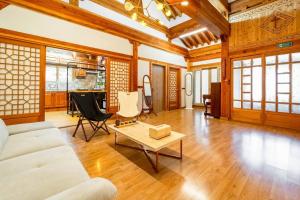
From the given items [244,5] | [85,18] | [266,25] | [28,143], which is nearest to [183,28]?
[244,5]

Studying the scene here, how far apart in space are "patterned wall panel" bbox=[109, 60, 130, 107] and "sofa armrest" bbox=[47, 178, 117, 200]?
4073 millimetres

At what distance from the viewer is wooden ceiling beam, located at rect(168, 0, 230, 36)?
3.06 meters

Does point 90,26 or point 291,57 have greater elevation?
point 90,26

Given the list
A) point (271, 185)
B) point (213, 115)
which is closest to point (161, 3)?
point (271, 185)

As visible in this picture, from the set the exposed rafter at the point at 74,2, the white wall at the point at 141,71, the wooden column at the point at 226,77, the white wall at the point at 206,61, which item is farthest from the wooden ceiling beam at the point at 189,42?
the exposed rafter at the point at 74,2

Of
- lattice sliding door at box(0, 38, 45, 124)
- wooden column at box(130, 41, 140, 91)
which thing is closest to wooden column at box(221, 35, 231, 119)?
wooden column at box(130, 41, 140, 91)

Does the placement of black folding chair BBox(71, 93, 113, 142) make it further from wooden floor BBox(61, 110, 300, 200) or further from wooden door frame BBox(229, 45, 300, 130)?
wooden door frame BBox(229, 45, 300, 130)

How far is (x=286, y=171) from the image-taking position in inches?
69.9

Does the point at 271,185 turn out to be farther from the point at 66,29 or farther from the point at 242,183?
the point at 66,29

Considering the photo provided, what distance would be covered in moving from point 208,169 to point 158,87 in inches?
188

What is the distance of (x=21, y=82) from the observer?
10.4 ft

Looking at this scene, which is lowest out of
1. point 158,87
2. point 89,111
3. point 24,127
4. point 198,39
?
point 24,127

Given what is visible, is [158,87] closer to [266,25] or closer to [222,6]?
[222,6]

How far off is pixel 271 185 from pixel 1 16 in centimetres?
500
